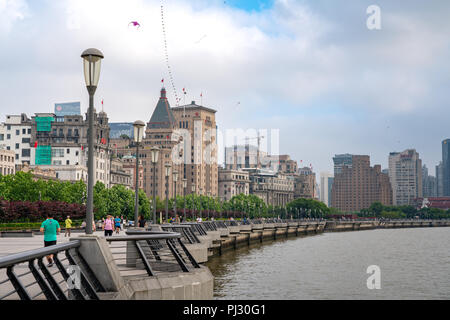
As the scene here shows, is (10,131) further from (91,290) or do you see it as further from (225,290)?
(91,290)

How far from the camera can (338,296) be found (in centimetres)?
3462

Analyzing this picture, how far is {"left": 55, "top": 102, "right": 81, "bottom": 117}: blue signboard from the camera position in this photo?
186875 millimetres

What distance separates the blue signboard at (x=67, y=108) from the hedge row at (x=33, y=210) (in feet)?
349

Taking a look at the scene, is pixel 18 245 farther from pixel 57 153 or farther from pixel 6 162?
pixel 57 153

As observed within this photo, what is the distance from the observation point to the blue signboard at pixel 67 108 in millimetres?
186875

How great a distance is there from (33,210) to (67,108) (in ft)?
396

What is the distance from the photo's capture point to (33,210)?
73.9 metres

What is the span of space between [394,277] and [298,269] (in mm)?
9133

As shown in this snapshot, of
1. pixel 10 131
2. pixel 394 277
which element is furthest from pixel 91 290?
pixel 10 131
